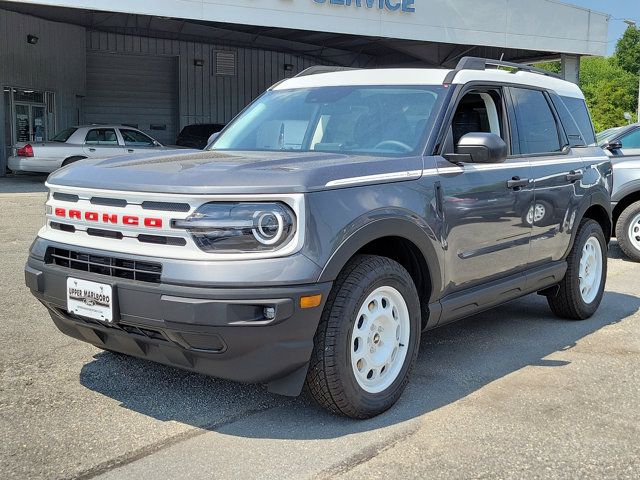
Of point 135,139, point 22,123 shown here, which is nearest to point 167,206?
point 135,139

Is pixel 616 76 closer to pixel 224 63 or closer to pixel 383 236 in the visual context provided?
pixel 224 63

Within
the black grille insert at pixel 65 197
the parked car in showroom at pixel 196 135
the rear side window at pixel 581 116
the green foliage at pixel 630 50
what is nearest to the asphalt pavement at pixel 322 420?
the black grille insert at pixel 65 197

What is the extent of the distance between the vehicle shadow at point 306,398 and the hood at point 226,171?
1217 mm

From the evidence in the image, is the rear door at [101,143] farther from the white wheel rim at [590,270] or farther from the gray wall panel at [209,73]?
the white wheel rim at [590,270]

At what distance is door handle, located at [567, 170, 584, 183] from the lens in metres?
5.38

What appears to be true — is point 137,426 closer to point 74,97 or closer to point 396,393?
point 396,393

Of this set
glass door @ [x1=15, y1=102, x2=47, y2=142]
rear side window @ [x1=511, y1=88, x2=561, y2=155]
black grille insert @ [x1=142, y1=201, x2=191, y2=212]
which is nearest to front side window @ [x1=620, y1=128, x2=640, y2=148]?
rear side window @ [x1=511, y1=88, x2=561, y2=155]

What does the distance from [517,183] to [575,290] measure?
4.85ft

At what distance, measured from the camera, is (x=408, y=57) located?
27.9m

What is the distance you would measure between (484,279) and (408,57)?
2470cm

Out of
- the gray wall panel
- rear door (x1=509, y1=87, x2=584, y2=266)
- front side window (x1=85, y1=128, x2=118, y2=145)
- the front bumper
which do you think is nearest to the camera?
the front bumper

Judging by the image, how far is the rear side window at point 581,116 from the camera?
5871mm

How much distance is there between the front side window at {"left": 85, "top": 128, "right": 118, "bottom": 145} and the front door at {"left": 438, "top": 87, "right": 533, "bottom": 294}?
49.5 ft

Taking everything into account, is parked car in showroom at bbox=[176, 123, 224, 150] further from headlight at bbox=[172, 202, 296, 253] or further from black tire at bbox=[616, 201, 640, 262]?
headlight at bbox=[172, 202, 296, 253]
